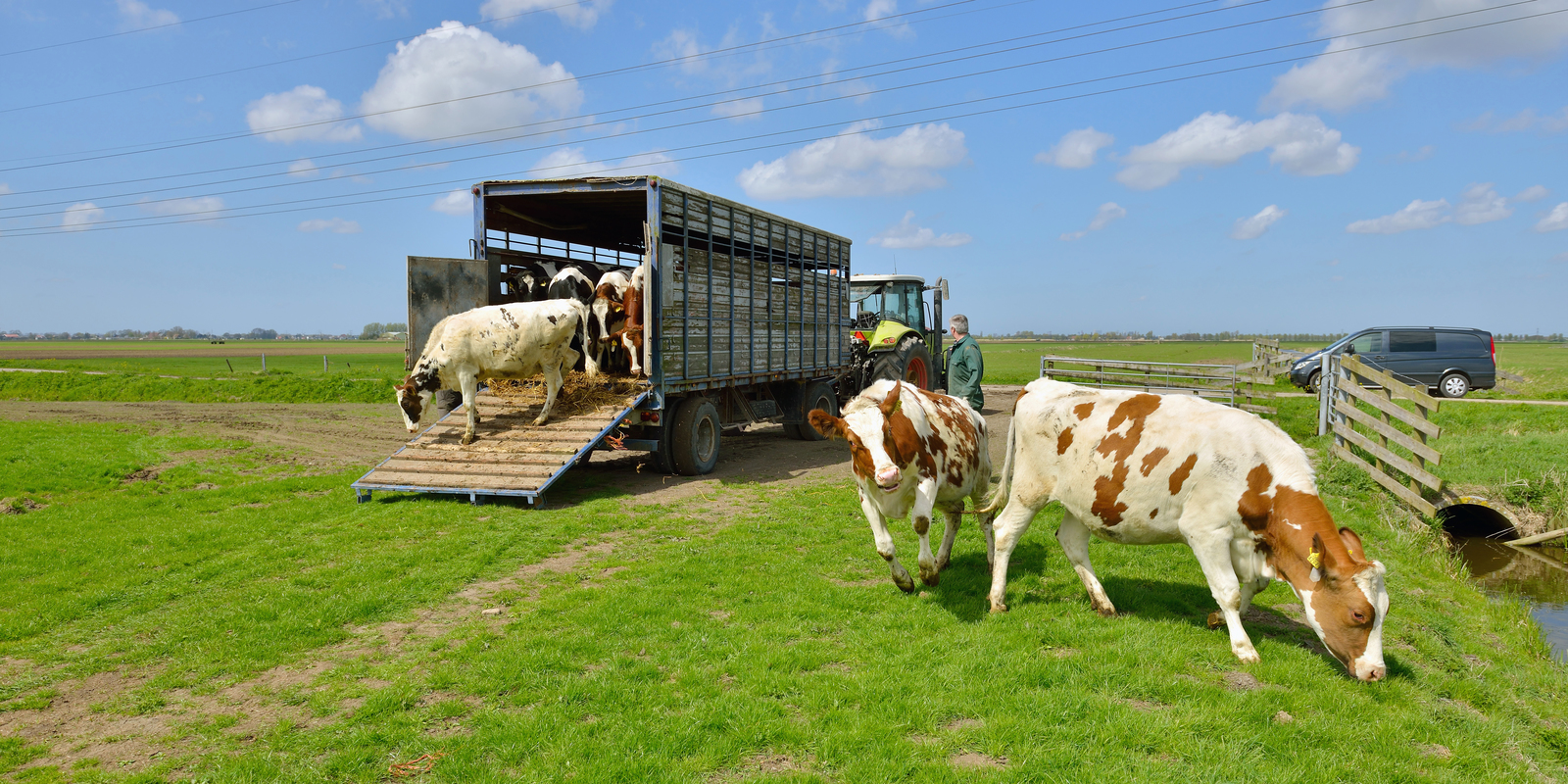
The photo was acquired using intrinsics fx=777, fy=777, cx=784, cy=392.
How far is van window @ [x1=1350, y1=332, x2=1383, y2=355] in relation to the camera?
70.0 feet

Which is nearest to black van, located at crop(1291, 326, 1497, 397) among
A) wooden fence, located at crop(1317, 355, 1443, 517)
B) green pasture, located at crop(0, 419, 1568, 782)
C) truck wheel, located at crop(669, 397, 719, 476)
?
wooden fence, located at crop(1317, 355, 1443, 517)

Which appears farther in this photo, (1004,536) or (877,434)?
(1004,536)

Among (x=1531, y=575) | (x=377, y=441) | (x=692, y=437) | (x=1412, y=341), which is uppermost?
(x=1412, y=341)

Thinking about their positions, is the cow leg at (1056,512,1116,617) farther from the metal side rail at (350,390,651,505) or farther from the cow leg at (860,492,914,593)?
the metal side rail at (350,390,651,505)

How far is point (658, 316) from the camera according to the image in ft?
33.8

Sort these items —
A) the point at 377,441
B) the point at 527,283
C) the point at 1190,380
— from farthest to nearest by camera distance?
the point at 1190,380 → the point at 377,441 → the point at 527,283

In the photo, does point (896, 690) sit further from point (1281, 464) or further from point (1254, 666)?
point (1281, 464)

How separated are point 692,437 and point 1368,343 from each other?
20449 mm

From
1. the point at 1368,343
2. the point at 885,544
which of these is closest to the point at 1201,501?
the point at 885,544

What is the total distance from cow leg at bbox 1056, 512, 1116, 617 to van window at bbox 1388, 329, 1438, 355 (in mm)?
21043

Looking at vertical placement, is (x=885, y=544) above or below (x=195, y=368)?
below

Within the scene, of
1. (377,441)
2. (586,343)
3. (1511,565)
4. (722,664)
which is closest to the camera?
(722,664)

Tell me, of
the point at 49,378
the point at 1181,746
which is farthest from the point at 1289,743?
the point at 49,378

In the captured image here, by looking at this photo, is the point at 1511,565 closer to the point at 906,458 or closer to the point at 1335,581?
the point at 1335,581
